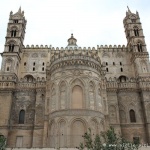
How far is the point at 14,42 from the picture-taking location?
4022 cm

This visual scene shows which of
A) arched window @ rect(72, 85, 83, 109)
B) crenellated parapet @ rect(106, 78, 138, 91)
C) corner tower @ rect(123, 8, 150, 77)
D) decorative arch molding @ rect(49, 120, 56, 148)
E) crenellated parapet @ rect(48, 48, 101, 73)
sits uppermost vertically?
corner tower @ rect(123, 8, 150, 77)

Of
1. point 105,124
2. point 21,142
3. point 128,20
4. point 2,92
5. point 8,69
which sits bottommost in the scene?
point 21,142

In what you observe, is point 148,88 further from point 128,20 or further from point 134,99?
point 128,20

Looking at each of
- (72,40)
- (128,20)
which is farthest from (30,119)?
(128,20)

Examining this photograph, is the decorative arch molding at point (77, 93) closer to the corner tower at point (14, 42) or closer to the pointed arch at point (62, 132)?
the pointed arch at point (62, 132)

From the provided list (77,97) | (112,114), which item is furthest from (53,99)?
(112,114)

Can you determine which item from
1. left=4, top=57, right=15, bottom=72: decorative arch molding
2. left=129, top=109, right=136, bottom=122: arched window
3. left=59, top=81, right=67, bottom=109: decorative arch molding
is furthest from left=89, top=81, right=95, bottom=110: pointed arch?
left=4, top=57, right=15, bottom=72: decorative arch molding

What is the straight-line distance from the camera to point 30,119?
104ft

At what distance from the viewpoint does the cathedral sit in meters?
25.5

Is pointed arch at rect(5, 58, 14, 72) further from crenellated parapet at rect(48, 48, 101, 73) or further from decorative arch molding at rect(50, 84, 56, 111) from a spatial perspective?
decorative arch molding at rect(50, 84, 56, 111)

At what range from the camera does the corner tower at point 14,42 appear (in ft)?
124

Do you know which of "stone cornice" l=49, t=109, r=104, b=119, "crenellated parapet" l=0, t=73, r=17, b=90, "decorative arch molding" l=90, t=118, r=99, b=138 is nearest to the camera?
"decorative arch molding" l=90, t=118, r=99, b=138

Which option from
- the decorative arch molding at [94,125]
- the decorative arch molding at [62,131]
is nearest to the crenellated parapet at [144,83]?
the decorative arch molding at [94,125]

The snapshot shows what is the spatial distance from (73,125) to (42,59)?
22121mm
